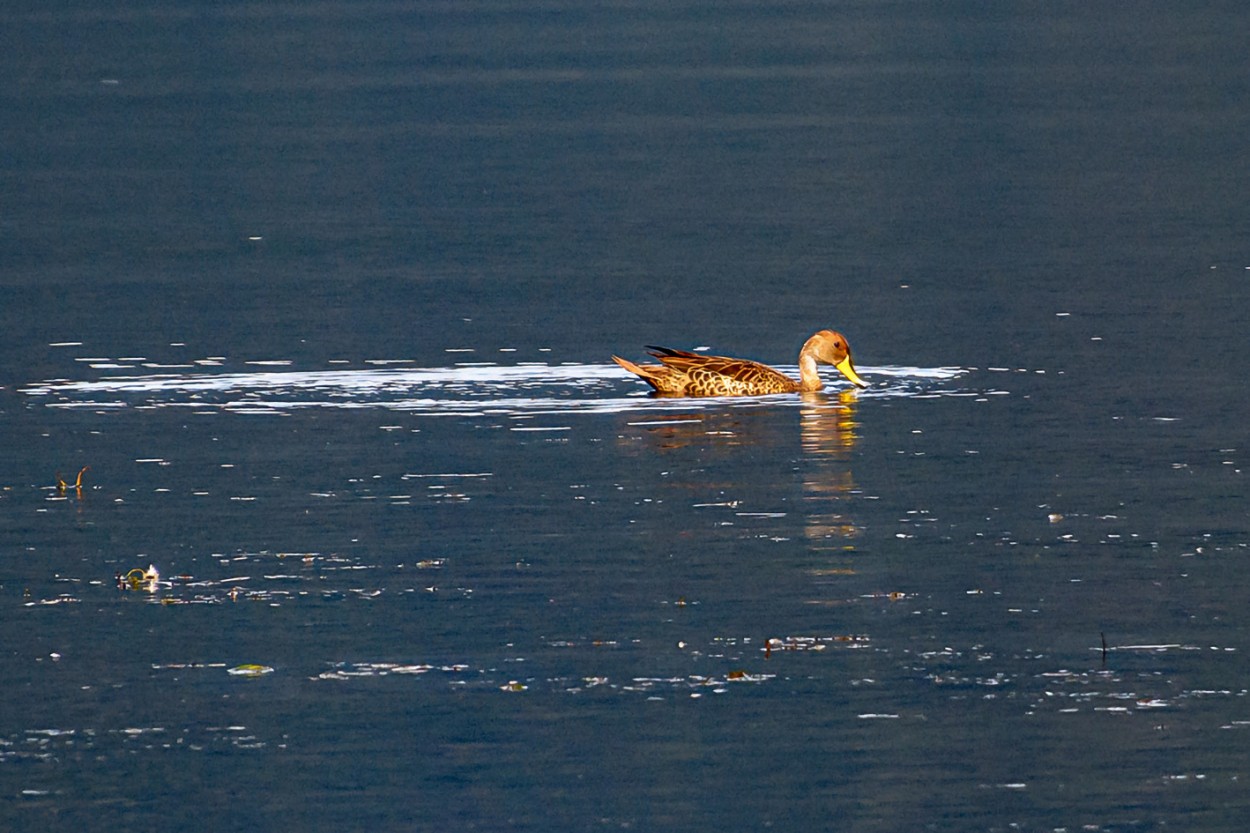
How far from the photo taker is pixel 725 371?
17.7 meters

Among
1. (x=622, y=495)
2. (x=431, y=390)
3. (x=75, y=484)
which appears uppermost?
(x=431, y=390)

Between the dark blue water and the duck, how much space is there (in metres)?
0.16

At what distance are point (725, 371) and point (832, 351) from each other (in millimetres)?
630

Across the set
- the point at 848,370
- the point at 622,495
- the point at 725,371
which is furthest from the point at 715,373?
the point at 622,495

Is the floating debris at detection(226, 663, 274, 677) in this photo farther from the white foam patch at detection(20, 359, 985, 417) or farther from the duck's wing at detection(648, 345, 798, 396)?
the duck's wing at detection(648, 345, 798, 396)

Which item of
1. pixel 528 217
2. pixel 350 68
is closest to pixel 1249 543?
pixel 528 217

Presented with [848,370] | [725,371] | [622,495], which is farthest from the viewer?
[848,370]

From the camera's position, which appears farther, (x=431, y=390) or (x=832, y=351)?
(x=431, y=390)

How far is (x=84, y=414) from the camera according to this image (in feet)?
56.1

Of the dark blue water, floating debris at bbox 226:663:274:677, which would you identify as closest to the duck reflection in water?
the dark blue water

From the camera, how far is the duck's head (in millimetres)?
17547

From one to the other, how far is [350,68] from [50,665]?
41576mm

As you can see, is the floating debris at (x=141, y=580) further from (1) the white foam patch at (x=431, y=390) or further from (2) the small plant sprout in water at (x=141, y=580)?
(1) the white foam patch at (x=431, y=390)

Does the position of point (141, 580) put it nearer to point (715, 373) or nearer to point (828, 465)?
point (828, 465)
